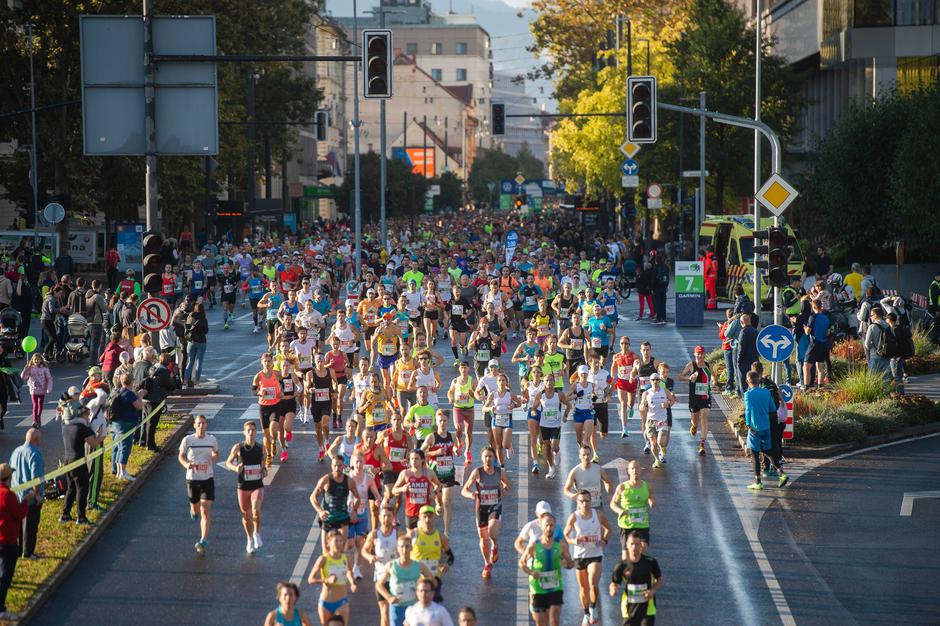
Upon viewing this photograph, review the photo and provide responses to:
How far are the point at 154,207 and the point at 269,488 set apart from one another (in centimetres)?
472

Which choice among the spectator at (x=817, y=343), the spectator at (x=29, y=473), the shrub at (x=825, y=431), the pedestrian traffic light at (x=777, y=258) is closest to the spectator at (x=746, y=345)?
the spectator at (x=817, y=343)

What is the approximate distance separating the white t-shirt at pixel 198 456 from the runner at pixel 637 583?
6.00 metres

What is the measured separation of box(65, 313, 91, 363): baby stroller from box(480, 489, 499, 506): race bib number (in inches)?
710

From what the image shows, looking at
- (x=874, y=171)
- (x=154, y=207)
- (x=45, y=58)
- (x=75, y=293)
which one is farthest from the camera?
(x=45, y=58)

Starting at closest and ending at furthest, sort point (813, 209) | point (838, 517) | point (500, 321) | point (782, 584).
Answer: point (782, 584) < point (838, 517) < point (500, 321) < point (813, 209)

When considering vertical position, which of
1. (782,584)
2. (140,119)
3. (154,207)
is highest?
(140,119)

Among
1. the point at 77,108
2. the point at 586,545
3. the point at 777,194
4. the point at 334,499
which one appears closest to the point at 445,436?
the point at 334,499

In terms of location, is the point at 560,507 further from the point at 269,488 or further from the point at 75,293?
the point at 75,293

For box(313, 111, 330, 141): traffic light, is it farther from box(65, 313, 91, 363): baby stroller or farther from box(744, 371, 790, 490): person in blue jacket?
box(744, 371, 790, 490): person in blue jacket

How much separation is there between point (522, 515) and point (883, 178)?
3029cm

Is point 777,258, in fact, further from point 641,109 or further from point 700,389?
point 641,109

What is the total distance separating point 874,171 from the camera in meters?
44.2

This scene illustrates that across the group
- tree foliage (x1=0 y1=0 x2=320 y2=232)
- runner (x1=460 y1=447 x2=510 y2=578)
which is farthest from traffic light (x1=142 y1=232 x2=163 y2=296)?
tree foliage (x1=0 y1=0 x2=320 y2=232)

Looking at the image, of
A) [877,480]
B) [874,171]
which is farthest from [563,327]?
[874,171]
